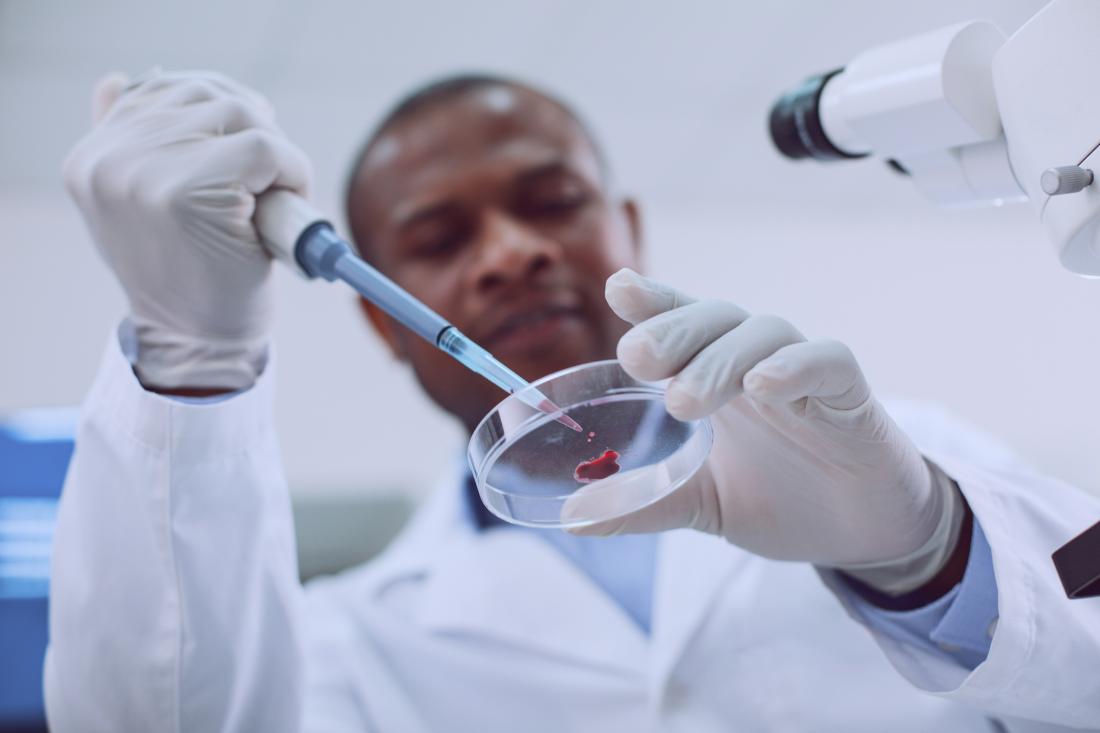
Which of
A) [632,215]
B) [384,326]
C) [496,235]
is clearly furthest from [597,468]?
[632,215]

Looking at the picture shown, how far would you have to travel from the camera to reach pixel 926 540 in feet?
2.74

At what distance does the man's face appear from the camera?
Answer: 1.37 metres

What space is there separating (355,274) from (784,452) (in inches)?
16.8

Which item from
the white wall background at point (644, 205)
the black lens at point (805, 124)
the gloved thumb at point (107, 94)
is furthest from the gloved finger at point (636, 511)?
the white wall background at point (644, 205)

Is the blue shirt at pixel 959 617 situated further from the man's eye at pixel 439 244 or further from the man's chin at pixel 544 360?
the man's eye at pixel 439 244

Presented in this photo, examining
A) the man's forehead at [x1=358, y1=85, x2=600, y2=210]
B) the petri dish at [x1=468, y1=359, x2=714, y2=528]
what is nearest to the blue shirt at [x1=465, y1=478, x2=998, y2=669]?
the petri dish at [x1=468, y1=359, x2=714, y2=528]

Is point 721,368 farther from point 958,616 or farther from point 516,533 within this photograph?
point 516,533

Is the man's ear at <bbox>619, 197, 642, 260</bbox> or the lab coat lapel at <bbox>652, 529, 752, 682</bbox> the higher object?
the man's ear at <bbox>619, 197, 642, 260</bbox>

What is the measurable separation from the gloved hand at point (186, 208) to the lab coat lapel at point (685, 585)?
633mm

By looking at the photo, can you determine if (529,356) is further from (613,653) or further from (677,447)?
(677,447)

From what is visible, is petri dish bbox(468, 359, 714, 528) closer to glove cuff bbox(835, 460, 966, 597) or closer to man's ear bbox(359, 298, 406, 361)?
glove cuff bbox(835, 460, 966, 597)

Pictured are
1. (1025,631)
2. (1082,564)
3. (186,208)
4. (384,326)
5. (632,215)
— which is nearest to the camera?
(1082,564)

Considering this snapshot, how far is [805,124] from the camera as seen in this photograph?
90 centimetres

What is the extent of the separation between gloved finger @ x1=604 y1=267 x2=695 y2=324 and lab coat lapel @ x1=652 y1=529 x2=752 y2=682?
0.62 m
